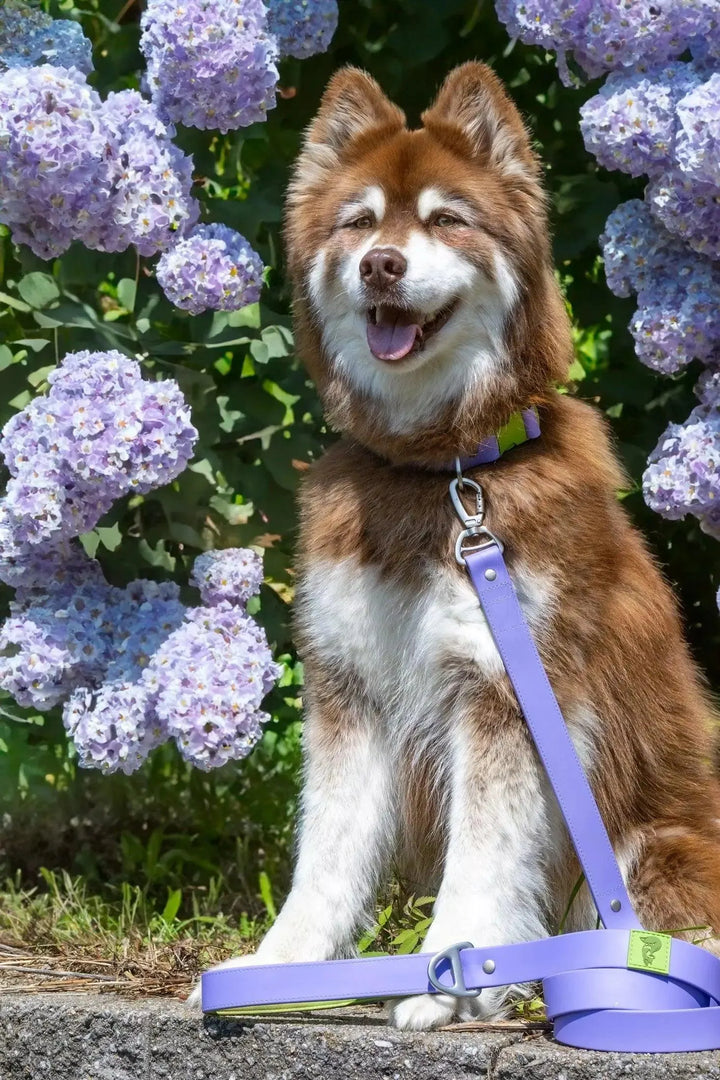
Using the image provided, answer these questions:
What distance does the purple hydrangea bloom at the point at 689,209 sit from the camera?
115 inches

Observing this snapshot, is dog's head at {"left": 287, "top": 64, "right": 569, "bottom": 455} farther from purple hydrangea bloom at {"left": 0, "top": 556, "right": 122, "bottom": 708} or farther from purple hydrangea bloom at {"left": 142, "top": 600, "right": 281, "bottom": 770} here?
purple hydrangea bloom at {"left": 0, "top": 556, "right": 122, "bottom": 708}

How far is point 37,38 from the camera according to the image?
3139 mm

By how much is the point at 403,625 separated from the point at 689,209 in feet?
4.01

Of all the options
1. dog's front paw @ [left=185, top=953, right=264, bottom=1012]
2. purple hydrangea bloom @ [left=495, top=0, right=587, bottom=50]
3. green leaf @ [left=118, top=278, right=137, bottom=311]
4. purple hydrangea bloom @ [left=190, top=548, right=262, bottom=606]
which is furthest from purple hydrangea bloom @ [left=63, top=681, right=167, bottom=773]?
purple hydrangea bloom @ [left=495, top=0, right=587, bottom=50]

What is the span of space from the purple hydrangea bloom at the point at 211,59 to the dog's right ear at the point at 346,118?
0.94 feet

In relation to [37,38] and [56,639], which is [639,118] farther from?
[56,639]

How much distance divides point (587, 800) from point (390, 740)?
0.46 meters

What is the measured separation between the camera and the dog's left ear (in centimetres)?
269

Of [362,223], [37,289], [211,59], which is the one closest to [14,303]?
[37,289]

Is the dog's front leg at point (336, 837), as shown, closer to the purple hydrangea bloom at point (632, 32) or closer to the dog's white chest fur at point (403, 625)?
the dog's white chest fur at point (403, 625)

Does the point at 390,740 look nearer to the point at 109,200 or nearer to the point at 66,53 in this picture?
the point at 109,200

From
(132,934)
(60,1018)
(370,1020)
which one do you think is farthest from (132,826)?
(370,1020)

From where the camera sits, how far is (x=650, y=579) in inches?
106

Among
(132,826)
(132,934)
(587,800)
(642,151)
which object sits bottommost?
(132,826)
